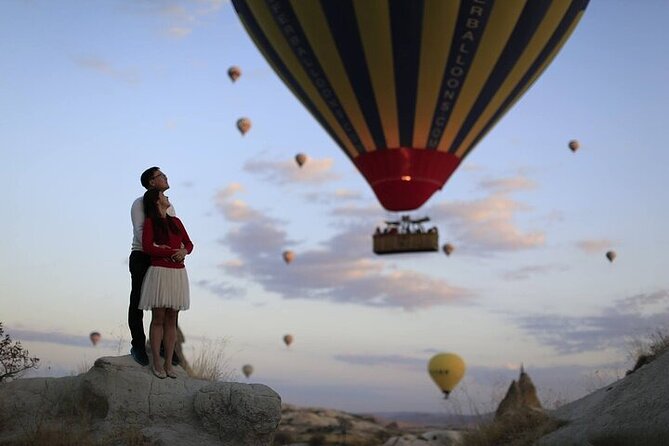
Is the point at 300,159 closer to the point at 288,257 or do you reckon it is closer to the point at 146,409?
the point at 288,257

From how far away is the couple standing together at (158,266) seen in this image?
878 centimetres

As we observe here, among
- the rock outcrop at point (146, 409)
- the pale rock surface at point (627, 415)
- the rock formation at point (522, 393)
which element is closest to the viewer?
the rock outcrop at point (146, 409)

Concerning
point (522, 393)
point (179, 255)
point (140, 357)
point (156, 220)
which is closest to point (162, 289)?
point (179, 255)

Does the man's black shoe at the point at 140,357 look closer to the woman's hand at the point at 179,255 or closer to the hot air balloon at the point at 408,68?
the woman's hand at the point at 179,255

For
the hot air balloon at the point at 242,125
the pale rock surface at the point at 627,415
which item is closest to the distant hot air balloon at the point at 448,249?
the hot air balloon at the point at 242,125

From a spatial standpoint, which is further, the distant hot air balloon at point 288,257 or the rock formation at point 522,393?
the distant hot air balloon at point 288,257

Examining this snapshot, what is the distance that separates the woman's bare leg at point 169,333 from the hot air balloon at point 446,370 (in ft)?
93.2

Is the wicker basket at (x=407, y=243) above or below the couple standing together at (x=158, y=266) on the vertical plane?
above

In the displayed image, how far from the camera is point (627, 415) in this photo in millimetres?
10023

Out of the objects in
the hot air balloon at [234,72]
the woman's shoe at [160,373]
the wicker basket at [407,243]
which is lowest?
the woman's shoe at [160,373]

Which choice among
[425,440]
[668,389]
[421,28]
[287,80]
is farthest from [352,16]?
[668,389]

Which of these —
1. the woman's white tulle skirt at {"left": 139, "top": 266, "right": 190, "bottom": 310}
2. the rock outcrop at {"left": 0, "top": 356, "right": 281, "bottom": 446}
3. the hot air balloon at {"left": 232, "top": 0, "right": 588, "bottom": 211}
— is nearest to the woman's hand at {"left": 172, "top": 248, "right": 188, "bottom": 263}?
the woman's white tulle skirt at {"left": 139, "top": 266, "right": 190, "bottom": 310}

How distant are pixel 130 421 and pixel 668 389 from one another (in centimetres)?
638

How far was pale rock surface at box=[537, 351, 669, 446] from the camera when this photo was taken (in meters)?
9.41
